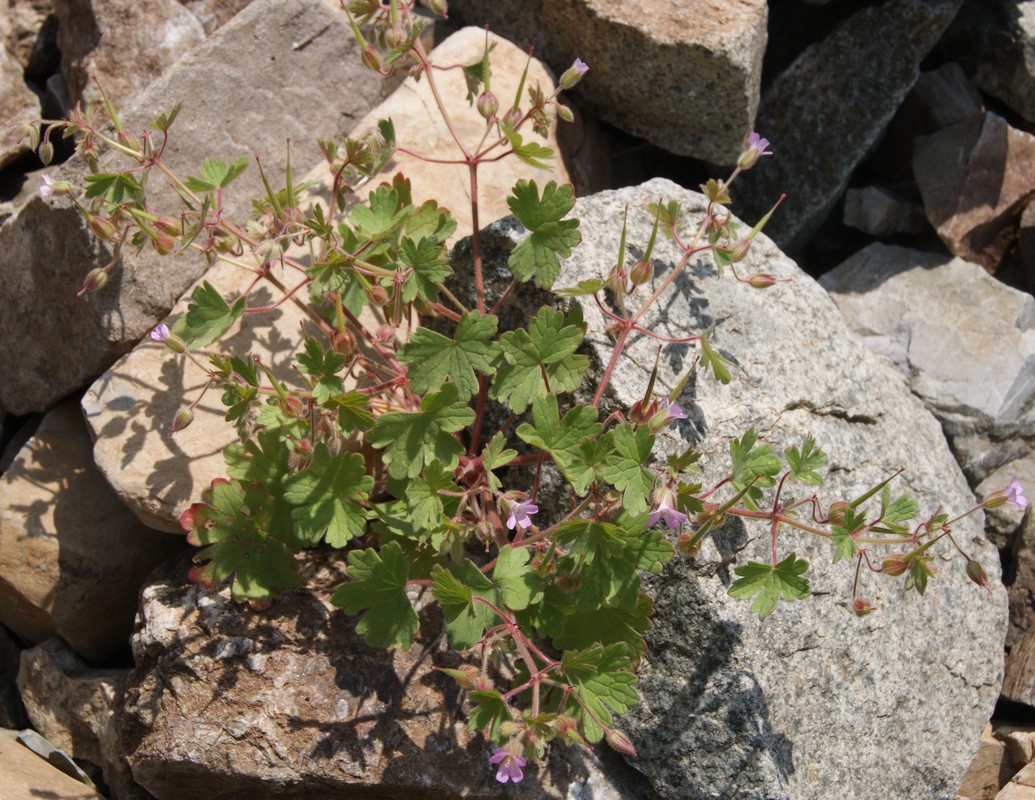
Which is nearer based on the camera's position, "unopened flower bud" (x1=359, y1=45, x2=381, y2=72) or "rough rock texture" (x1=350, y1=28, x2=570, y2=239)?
"unopened flower bud" (x1=359, y1=45, x2=381, y2=72)

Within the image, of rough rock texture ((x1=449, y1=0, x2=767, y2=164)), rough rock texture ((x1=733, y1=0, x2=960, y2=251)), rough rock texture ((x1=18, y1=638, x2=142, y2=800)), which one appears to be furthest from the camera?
rough rock texture ((x1=733, y1=0, x2=960, y2=251))

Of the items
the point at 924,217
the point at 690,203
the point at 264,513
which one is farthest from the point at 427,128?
the point at 924,217

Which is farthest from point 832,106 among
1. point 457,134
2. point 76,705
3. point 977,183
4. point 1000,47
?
point 76,705

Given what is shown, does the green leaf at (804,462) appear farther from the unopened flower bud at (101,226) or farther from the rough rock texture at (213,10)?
the rough rock texture at (213,10)

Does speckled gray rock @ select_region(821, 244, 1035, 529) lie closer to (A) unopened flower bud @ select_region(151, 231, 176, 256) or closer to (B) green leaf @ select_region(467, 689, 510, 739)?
(B) green leaf @ select_region(467, 689, 510, 739)

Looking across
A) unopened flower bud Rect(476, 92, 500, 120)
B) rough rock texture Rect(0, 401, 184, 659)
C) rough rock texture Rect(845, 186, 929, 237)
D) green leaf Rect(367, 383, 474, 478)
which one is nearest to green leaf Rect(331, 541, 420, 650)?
green leaf Rect(367, 383, 474, 478)

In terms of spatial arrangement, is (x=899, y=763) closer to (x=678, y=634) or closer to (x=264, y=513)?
(x=678, y=634)
